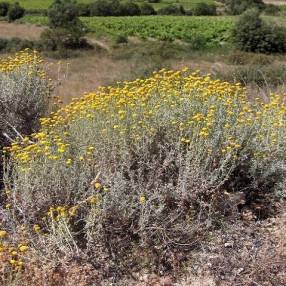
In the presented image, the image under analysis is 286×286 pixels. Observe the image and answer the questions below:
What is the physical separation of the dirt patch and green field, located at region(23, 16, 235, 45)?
2084 mm

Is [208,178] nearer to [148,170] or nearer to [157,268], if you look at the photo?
[148,170]

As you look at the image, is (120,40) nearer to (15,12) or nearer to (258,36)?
(258,36)

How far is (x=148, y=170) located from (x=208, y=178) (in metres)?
0.51

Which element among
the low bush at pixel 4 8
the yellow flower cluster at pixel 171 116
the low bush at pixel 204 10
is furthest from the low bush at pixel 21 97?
the low bush at pixel 204 10

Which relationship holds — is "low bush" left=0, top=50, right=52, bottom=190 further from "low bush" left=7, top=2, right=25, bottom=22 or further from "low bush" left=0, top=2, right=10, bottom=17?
"low bush" left=0, top=2, right=10, bottom=17

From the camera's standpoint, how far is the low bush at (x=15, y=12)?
6053 cm

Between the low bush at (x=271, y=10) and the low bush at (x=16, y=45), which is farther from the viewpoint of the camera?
the low bush at (x=271, y=10)

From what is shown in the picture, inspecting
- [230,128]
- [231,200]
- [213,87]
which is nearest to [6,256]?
[231,200]

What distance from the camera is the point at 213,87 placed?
408cm

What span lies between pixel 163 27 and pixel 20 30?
52.1ft

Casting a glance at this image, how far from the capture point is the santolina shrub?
10.4 feet

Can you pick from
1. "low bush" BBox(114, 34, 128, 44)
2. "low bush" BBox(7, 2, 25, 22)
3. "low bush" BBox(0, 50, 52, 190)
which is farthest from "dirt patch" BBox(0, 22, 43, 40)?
"low bush" BBox(0, 50, 52, 190)

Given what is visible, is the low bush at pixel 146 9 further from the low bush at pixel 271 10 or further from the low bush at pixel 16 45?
the low bush at pixel 16 45

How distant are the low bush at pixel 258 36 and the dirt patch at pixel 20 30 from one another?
18983 mm
